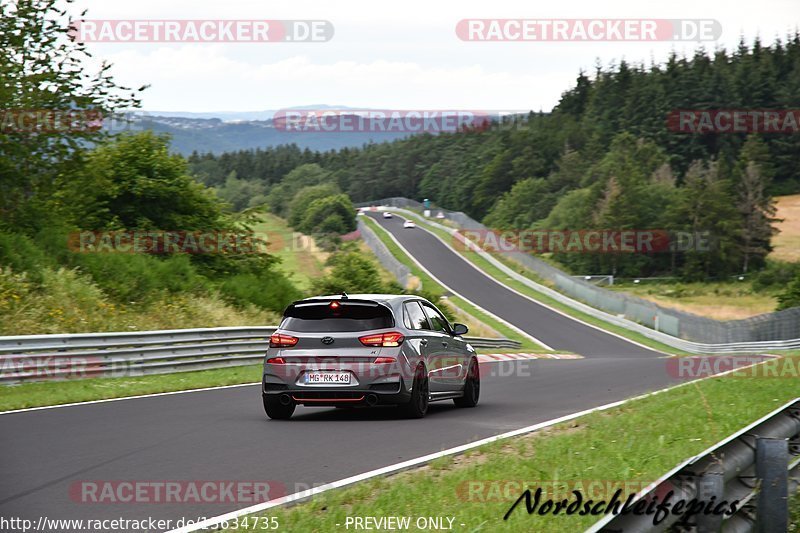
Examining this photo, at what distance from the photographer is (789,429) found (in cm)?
716

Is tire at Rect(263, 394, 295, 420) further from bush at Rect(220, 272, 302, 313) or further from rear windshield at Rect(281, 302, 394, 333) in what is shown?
bush at Rect(220, 272, 302, 313)

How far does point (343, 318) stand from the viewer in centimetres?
1351

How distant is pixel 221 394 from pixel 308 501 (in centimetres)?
1015

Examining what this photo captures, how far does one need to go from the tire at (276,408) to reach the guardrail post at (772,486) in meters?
8.17

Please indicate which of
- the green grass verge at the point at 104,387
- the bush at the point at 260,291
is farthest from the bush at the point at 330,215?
the green grass verge at the point at 104,387

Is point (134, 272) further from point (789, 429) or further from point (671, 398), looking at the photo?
point (789, 429)

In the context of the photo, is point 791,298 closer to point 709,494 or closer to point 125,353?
point 125,353

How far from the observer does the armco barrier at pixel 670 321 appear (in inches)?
2130

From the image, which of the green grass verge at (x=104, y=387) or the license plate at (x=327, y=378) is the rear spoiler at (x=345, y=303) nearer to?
the license plate at (x=327, y=378)

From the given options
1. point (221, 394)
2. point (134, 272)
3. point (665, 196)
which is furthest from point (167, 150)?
point (665, 196)

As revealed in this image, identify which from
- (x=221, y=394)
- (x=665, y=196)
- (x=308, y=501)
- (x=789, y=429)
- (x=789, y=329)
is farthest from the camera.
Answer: (x=665, y=196)

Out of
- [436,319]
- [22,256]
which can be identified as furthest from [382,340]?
→ [22,256]

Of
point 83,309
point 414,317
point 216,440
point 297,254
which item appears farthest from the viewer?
point 297,254

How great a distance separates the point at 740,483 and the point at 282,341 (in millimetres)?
8202
